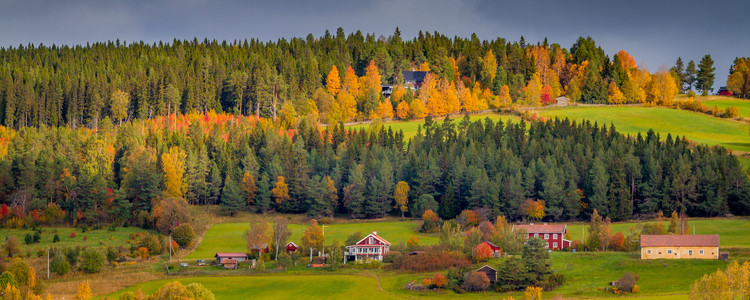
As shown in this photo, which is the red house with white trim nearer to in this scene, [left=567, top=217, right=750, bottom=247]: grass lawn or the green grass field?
the green grass field

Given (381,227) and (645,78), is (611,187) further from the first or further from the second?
(645,78)

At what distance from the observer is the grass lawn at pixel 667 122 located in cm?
14539

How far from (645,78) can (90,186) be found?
114 meters

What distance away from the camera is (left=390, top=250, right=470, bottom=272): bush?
283ft

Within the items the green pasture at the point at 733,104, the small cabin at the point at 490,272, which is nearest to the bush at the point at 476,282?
the small cabin at the point at 490,272

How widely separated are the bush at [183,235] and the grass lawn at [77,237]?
19.5 ft

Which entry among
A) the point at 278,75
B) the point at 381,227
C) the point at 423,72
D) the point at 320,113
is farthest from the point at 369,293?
the point at 423,72

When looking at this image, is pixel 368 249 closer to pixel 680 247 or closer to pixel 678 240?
pixel 678 240

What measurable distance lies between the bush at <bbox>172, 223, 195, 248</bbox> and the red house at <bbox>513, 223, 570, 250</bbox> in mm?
36146

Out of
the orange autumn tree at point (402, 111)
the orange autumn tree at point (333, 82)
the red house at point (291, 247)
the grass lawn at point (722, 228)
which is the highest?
the orange autumn tree at point (333, 82)

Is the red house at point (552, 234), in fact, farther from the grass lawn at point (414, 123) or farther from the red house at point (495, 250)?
the grass lawn at point (414, 123)

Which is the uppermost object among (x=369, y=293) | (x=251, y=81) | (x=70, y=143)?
(x=251, y=81)

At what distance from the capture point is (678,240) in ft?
289

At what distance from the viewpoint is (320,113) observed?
164m
